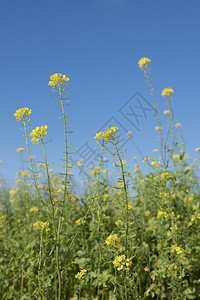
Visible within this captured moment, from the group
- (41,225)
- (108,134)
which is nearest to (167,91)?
(108,134)

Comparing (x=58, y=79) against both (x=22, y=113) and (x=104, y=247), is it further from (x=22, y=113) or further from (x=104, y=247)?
(x=104, y=247)

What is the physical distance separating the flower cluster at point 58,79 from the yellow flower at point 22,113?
0.33 meters

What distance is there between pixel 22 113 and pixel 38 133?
0.32m

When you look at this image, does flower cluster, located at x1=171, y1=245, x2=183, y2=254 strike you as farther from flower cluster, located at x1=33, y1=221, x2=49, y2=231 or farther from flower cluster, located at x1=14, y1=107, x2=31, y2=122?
flower cluster, located at x1=14, y1=107, x2=31, y2=122

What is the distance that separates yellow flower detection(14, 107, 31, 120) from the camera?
2.24 m

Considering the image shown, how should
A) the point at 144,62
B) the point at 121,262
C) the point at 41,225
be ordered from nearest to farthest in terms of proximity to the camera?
1. the point at 121,262
2. the point at 41,225
3. the point at 144,62

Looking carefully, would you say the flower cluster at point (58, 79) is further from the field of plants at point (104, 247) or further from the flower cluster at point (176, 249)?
the flower cluster at point (176, 249)

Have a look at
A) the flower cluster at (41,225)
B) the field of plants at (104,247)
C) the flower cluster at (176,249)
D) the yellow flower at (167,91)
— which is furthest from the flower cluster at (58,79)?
the yellow flower at (167,91)

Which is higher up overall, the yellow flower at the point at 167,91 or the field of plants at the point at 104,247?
the yellow flower at the point at 167,91

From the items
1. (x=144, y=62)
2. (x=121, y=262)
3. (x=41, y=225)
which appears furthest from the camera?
(x=144, y=62)

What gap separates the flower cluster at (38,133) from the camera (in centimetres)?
209

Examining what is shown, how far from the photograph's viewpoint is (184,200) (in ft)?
14.6

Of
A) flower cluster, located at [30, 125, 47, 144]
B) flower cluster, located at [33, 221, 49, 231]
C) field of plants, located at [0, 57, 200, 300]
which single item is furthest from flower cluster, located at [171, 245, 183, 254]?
flower cluster, located at [30, 125, 47, 144]

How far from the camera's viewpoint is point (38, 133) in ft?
6.88
